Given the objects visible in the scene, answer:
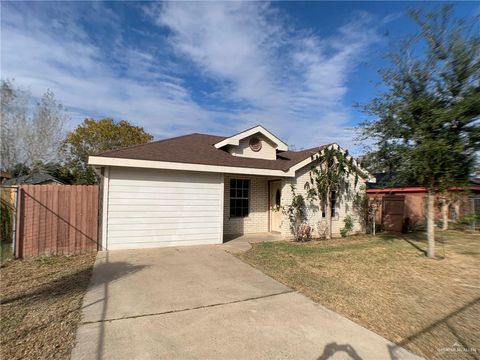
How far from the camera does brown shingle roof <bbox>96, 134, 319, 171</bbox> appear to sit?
934 cm

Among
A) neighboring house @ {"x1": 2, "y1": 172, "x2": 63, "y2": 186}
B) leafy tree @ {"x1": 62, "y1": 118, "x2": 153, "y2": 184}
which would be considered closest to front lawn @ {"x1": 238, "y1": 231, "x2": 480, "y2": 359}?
neighboring house @ {"x1": 2, "y1": 172, "x2": 63, "y2": 186}

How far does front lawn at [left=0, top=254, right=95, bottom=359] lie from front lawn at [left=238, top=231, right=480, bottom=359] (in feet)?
13.1

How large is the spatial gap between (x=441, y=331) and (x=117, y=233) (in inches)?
326

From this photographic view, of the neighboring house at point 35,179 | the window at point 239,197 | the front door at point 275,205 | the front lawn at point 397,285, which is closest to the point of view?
the front lawn at point 397,285

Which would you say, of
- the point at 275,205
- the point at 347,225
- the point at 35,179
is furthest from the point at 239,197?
the point at 35,179

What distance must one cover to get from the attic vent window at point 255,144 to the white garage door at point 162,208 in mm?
3118

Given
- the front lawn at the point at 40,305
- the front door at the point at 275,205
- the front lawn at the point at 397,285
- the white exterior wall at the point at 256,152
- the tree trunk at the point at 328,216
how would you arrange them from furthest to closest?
the front door at the point at 275,205 < the white exterior wall at the point at 256,152 < the tree trunk at the point at 328,216 < the front lawn at the point at 397,285 < the front lawn at the point at 40,305

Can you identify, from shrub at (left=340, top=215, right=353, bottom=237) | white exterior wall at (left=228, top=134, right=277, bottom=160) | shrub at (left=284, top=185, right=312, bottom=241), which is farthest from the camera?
shrub at (left=340, top=215, right=353, bottom=237)

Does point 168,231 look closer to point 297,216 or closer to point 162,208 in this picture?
point 162,208

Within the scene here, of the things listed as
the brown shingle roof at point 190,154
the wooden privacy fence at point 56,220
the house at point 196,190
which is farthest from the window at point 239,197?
the wooden privacy fence at point 56,220

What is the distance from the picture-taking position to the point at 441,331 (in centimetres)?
405

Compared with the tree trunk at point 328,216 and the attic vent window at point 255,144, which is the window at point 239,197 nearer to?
the attic vent window at point 255,144

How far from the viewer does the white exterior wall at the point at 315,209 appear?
1222 cm

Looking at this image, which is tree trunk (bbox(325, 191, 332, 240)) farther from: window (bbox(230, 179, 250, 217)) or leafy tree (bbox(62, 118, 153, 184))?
leafy tree (bbox(62, 118, 153, 184))
